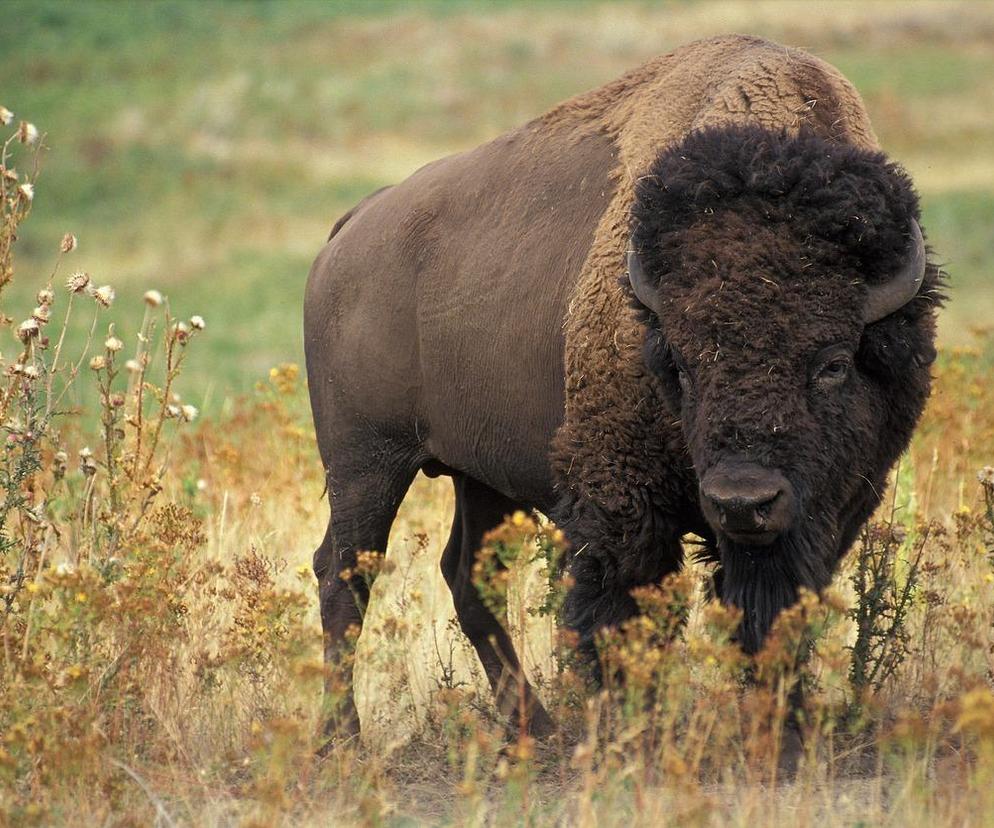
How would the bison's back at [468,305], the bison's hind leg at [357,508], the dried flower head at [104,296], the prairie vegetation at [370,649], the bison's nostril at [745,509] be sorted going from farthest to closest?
1. the bison's hind leg at [357,508]
2. the bison's back at [468,305]
3. the dried flower head at [104,296]
4. the bison's nostril at [745,509]
5. the prairie vegetation at [370,649]

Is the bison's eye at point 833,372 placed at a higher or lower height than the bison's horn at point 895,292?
lower

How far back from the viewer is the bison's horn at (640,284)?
16.7ft

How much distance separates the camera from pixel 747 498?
4523 mm

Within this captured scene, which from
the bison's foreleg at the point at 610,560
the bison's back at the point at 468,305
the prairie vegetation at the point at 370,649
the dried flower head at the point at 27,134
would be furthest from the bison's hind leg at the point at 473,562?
the dried flower head at the point at 27,134

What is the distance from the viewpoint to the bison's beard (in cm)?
499

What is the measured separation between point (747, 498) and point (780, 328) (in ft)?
1.87

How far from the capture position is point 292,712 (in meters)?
5.36

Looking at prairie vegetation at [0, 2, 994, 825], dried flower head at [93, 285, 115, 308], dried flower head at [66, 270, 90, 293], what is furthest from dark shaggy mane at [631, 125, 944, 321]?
dried flower head at [66, 270, 90, 293]

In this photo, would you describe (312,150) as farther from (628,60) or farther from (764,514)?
(764,514)

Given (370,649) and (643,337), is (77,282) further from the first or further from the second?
(643,337)

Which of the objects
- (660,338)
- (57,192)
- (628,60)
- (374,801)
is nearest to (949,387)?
(660,338)

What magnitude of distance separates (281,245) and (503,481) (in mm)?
28982

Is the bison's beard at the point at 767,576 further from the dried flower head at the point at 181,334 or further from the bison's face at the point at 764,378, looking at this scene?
the dried flower head at the point at 181,334

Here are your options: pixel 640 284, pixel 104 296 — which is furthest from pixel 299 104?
pixel 640 284
